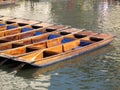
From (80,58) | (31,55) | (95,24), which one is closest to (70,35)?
(80,58)

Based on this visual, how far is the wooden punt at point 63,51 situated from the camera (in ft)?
63.8

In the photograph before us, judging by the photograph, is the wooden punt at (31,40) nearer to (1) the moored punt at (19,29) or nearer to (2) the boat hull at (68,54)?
(1) the moored punt at (19,29)

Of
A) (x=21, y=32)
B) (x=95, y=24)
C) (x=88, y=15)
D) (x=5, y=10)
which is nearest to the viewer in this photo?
(x=21, y=32)

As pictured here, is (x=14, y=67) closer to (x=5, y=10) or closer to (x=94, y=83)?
(x=94, y=83)

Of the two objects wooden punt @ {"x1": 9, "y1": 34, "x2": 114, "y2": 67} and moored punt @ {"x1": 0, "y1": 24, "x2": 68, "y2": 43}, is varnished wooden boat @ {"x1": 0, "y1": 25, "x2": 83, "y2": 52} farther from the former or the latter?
wooden punt @ {"x1": 9, "y1": 34, "x2": 114, "y2": 67}

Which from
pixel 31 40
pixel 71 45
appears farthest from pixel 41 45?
pixel 71 45

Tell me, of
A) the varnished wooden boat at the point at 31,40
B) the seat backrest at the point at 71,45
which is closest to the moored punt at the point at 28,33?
the varnished wooden boat at the point at 31,40

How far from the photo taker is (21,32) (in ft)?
86.3

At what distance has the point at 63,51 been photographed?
22047 millimetres

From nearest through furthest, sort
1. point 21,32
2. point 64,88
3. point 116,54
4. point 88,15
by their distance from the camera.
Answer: point 64,88, point 116,54, point 21,32, point 88,15

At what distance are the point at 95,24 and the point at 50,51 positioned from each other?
14390mm

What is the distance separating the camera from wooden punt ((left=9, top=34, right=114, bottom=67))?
19453mm

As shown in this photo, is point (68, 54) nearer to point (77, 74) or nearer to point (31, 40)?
point (77, 74)

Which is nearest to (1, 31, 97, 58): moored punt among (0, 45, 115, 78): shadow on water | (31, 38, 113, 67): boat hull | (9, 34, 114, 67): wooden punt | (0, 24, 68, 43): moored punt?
(9, 34, 114, 67): wooden punt
